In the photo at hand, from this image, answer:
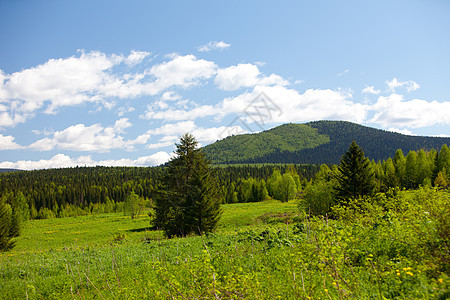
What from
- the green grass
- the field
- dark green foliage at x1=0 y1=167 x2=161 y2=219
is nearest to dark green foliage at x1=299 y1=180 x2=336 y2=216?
the green grass

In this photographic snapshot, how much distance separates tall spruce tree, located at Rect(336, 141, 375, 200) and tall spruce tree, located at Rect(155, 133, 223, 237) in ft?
61.2

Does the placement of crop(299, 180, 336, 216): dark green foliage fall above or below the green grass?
above

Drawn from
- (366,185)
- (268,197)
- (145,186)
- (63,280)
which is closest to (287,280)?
(63,280)

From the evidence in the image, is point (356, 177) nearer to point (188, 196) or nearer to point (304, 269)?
point (188, 196)

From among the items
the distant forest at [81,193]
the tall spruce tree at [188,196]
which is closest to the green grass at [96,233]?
the tall spruce tree at [188,196]

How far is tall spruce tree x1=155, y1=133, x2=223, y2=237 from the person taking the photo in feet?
79.4

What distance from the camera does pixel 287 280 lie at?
6250mm

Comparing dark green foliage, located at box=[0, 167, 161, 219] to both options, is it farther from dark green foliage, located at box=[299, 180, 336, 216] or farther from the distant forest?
dark green foliage, located at box=[299, 180, 336, 216]

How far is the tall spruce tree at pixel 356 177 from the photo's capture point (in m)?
33.6

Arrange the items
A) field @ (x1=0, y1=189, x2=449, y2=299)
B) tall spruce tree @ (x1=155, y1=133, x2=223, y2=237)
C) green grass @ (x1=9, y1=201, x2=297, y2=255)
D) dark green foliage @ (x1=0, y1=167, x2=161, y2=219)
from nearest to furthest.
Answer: field @ (x1=0, y1=189, x2=449, y2=299) → tall spruce tree @ (x1=155, y1=133, x2=223, y2=237) → green grass @ (x1=9, y1=201, x2=297, y2=255) → dark green foliage @ (x1=0, y1=167, x2=161, y2=219)

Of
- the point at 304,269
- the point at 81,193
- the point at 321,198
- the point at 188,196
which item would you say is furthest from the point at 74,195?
the point at 304,269

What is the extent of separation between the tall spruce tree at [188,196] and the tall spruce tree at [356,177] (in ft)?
61.2

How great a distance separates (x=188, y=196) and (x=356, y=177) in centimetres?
2330

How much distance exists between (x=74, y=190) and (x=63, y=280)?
458 ft
